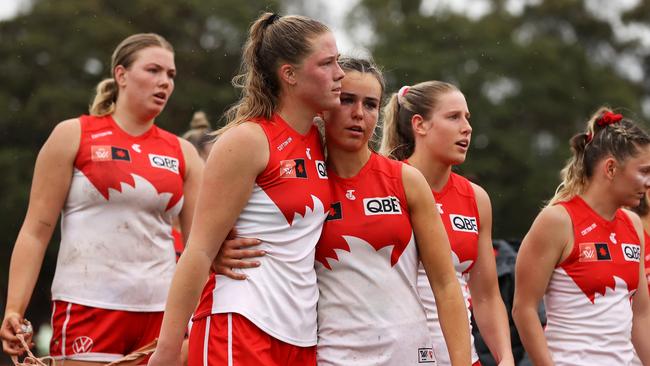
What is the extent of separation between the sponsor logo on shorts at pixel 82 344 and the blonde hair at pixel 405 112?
1.90 meters

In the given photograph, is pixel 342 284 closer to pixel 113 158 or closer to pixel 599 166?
pixel 113 158

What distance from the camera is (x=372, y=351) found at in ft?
15.4

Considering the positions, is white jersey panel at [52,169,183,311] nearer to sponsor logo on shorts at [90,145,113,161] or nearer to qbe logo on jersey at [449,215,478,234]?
sponsor logo on shorts at [90,145,113,161]

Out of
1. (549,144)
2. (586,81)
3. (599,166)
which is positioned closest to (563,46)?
(586,81)

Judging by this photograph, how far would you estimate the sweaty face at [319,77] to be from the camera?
15.1ft

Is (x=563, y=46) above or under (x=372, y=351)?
above

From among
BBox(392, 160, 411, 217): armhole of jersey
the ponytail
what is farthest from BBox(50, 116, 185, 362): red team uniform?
BBox(392, 160, 411, 217): armhole of jersey

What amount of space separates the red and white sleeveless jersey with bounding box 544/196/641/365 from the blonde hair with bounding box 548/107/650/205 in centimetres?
25

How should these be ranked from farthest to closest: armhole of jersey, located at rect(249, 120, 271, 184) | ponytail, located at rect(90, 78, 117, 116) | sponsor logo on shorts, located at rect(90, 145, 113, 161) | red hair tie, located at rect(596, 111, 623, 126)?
red hair tie, located at rect(596, 111, 623, 126), ponytail, located at rect(90, 78, 117, 116), sponsor logo on shorts, located at rect(90, 145, 113, 161), armhole of jersey, located at rect(249, 120, 271, 184)

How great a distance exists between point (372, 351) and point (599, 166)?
2.49 m

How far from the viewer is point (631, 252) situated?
642 cm

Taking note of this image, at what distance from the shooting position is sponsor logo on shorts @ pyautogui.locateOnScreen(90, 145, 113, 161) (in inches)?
243

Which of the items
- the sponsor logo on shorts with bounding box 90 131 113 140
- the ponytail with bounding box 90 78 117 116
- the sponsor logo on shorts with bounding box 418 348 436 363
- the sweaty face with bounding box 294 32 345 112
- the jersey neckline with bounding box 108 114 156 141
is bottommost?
the sponsor logo on shorts with bounding box 418 348 436 363

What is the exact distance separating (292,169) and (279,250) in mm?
328
